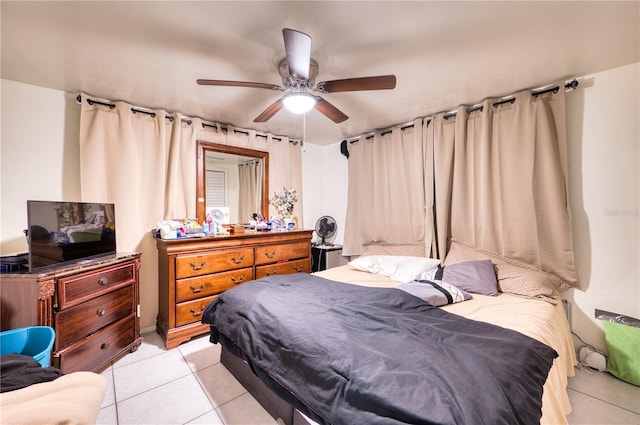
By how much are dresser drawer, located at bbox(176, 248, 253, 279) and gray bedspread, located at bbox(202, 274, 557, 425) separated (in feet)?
2.81

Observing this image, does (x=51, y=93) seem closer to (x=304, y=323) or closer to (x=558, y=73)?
(x=304, y=323)

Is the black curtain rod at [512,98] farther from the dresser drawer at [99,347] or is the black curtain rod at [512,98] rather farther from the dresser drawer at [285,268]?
the dresser drawer at [99,347]

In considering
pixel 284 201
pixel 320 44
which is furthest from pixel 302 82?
pixel 284 201

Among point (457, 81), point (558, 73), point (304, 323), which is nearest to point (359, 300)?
point (304, 323)

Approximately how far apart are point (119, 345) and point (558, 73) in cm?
416

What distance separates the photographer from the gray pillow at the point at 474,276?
6.69 feet

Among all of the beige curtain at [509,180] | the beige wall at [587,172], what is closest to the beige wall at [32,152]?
the beige wall at [587,172]

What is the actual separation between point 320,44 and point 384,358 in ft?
5.83

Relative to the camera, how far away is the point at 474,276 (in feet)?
6.94

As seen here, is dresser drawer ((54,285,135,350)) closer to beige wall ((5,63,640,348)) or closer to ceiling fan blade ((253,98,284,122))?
beige wall ((5,63,640,348))

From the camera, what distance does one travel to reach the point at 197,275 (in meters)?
2.45

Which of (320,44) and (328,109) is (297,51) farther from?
(328,109)

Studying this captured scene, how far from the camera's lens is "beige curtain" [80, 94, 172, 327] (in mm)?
2307

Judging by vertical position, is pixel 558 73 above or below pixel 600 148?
above
